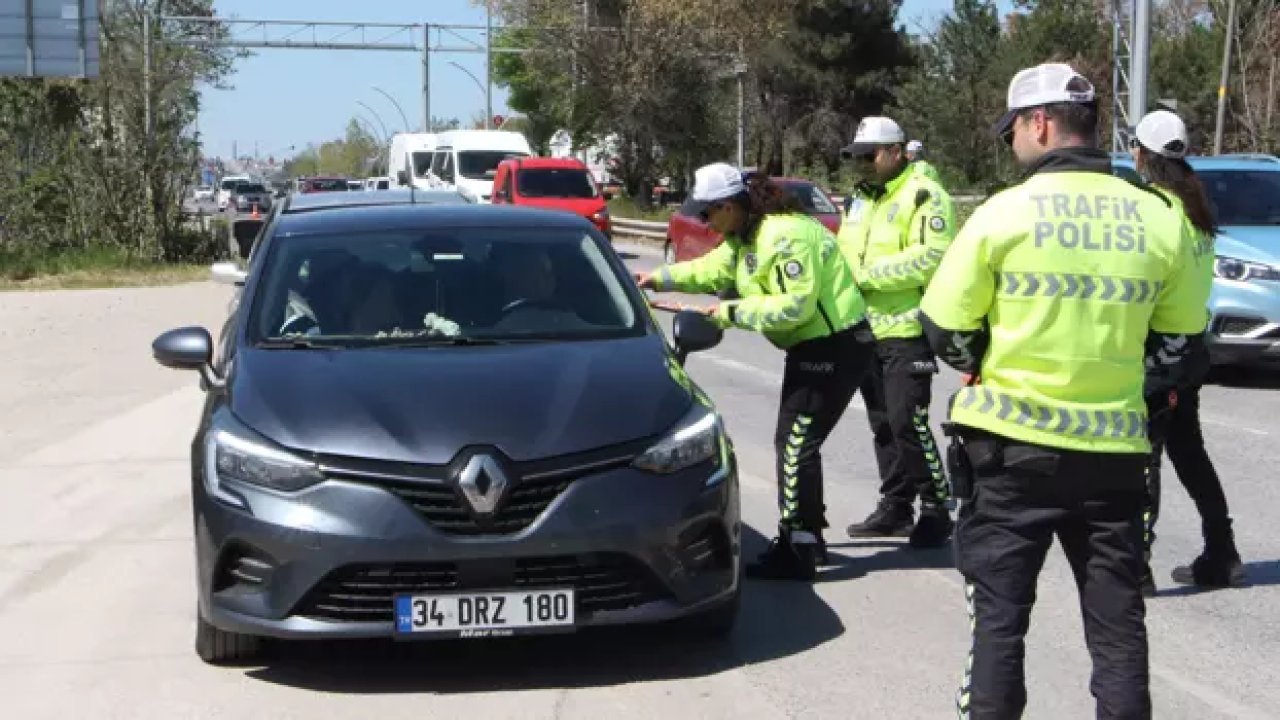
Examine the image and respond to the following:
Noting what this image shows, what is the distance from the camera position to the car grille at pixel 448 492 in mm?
5328

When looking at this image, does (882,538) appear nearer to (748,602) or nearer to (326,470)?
(748,602)

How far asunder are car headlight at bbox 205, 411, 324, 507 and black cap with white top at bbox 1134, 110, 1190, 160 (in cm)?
318

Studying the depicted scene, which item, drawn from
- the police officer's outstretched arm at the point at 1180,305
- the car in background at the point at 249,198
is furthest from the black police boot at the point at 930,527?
the car in background at the point at 249,198

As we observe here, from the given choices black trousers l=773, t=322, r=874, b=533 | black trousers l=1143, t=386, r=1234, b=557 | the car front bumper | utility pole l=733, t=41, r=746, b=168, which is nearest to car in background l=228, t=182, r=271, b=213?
utility pole l=733, t=41, r=746, b=168

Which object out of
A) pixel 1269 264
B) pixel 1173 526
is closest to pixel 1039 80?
pixel 1173 526

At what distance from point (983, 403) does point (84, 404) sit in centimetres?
997

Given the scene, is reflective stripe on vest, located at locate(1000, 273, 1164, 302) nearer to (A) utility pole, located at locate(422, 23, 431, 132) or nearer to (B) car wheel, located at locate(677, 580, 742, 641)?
(B) car wheel, located at locate(677, 580, 742, 641)

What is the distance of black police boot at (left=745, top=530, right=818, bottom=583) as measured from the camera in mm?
7027

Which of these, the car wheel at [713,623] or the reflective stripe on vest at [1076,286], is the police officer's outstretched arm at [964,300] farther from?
the car wheel at [713,623]

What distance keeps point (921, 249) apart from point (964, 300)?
11.1 feet

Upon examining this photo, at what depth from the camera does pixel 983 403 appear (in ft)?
13.8

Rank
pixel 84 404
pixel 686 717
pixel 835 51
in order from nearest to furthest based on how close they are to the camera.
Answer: pixel 686 717 < pixel 84 404 < pixel 835 51

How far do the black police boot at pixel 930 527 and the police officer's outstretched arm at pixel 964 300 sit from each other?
11.6ft

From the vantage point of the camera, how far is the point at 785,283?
6.73 m
